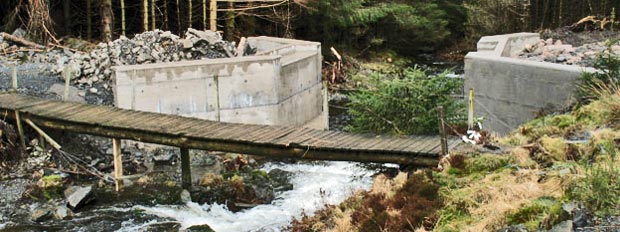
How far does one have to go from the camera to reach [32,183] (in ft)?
40.2

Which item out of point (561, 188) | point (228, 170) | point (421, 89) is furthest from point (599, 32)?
point (561, 188)

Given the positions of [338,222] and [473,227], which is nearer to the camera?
[473,227]

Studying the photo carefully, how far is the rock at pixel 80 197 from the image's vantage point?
37.0 ft

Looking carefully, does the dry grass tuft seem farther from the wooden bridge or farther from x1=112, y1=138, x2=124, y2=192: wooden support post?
x1=112, y1=138, x2=124, y2=192: wooden support post

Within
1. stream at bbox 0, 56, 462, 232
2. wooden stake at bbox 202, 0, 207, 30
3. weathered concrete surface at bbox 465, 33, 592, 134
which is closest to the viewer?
stream at bbox 0, 56, 462, 232

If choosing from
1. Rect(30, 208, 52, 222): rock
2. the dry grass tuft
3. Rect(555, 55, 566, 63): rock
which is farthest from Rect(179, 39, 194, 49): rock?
the dry grass tuft

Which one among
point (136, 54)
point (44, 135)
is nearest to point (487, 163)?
point (44, 135)

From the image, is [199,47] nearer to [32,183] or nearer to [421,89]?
[32,183]

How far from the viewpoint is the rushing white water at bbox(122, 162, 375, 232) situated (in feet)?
34.8

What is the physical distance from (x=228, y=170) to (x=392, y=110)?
3.47 m

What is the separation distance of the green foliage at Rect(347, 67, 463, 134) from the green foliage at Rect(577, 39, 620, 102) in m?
1.91

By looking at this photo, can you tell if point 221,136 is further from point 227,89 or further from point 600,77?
point 600,77

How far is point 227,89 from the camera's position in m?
15.3

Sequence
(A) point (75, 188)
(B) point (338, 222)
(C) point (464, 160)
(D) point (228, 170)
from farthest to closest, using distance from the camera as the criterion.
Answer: (D) point (228, 170) → (A) point (75, 188) → (C) point (464, 160) → (B) point (338, 222)
